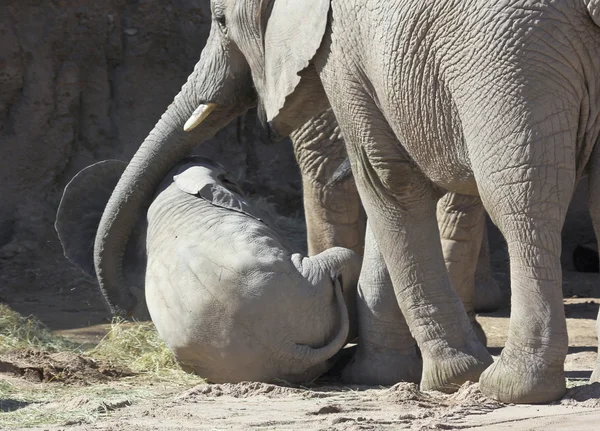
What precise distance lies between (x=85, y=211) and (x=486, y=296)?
7.07 feet

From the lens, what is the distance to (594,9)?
10.3 feet

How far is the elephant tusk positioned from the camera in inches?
200

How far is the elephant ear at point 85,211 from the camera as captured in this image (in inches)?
224

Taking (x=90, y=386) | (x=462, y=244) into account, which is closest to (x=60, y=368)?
(x=90, y=386)

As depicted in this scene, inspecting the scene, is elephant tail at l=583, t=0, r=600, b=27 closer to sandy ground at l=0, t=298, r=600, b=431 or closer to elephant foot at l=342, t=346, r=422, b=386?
sandy ground at l=0, t=298, r=600, b=431

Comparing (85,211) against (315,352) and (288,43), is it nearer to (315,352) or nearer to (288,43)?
(315,352)

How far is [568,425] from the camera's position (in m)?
3.16

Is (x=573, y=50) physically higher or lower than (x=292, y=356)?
higher

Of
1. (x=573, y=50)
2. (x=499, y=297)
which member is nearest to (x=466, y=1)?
(x=573, y=50)

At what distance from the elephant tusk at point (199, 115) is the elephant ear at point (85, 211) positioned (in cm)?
70

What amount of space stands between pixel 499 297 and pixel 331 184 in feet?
4.34

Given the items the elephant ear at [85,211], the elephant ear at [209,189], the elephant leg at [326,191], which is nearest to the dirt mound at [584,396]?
the elephant ear at [209,189]

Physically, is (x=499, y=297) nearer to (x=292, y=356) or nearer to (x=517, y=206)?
(x=292, y=356)

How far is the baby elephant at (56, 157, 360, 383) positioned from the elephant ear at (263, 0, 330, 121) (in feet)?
1.61
